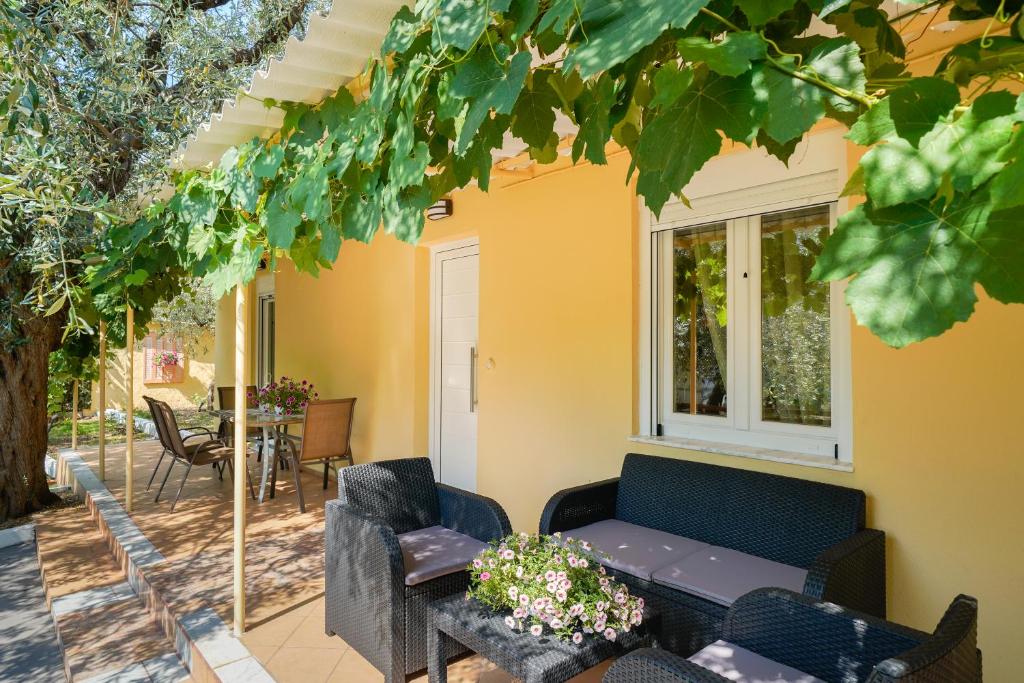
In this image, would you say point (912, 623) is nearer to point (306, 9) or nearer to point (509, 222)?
point (509, 222)

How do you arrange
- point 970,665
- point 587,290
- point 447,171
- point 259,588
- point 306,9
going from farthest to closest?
point 306,9
point 587,290
point 259,588
point 447,171
point 970,665

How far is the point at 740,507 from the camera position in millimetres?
3096

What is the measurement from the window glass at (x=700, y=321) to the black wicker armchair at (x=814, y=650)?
1634 millimetres

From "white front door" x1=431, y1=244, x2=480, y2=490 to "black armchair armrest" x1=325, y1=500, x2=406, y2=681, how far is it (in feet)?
7.95

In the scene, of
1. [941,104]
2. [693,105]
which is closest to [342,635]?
[693,105]

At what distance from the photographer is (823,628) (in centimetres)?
199

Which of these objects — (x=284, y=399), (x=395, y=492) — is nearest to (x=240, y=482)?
(x=395, y=492)

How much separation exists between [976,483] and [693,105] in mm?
2500

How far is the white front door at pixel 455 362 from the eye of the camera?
5477 millimetres

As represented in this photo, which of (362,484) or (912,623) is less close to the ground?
(362,484)

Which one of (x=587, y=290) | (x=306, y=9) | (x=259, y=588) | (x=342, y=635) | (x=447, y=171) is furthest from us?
(x=306, y=9)

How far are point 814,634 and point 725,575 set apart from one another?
73 cm

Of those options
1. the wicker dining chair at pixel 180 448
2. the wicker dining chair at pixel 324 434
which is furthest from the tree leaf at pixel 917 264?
the wicker dining chair at pixel 180 448

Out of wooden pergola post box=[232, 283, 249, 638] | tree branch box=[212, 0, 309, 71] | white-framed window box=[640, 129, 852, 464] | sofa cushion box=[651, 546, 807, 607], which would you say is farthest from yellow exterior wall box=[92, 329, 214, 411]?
sofa cushion box=[651, 546, 807, 607]
